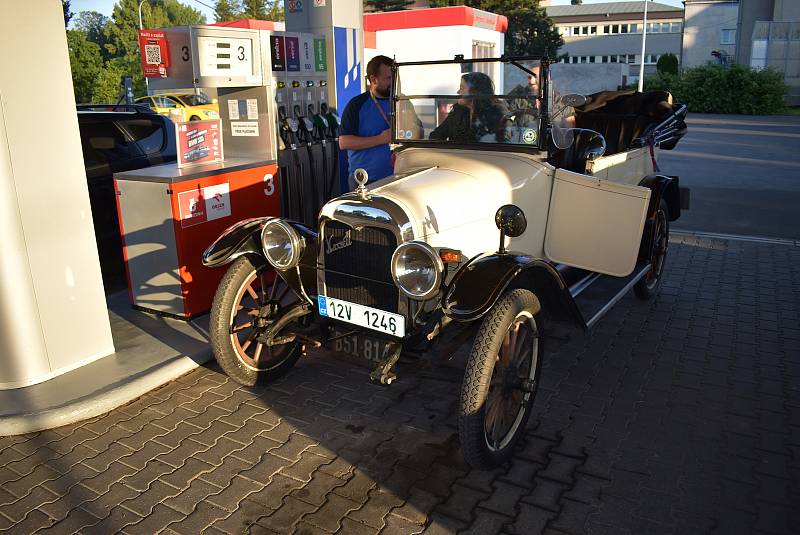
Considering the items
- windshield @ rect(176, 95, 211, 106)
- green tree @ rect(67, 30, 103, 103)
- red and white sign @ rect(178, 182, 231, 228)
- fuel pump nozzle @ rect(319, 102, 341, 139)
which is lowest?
red and white sign @ rect(178, 182, 231, 228)

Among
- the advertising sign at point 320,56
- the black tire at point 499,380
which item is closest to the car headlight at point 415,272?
the black tire at point 499,380

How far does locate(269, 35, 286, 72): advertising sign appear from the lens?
6170 millimetres

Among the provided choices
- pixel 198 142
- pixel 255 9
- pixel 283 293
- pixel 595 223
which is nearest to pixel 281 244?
pixel 283 293

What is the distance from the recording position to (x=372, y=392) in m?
4.27

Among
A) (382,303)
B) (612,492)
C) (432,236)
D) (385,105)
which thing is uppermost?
(385,105)

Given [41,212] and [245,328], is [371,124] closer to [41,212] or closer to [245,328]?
[245,328]

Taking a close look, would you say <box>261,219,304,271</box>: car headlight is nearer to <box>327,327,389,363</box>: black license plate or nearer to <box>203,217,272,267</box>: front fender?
<box>203,217,272,267</box>: front fender

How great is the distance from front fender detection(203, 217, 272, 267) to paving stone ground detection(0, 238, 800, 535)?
895mm

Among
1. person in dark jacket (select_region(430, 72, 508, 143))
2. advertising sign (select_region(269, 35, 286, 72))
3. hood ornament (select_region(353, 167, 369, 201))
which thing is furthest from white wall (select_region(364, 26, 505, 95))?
hood ornament (select_region(353, 167, 369, 201))

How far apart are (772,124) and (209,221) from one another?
989 inches

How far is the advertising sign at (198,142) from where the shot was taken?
5.32 metres

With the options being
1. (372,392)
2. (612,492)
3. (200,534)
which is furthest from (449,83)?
(200,534)

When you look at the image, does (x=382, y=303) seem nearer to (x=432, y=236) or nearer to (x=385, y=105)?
(x=432, y=236)

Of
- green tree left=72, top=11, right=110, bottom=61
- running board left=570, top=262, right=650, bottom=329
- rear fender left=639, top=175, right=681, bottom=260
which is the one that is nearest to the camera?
running board left=570, top=262, right=650, bottom=329
